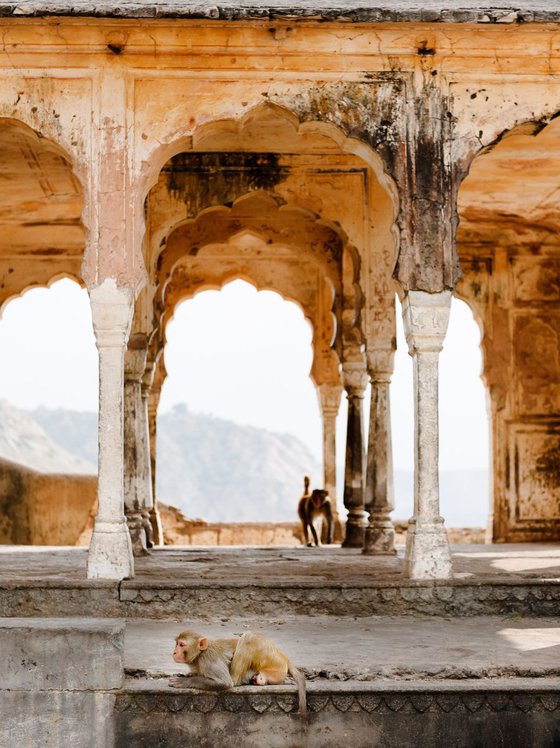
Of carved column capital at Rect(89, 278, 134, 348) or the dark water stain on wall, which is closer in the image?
carved column capital at Rect(89, 278, 134, 348)

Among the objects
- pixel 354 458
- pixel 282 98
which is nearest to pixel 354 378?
pixel 354 458

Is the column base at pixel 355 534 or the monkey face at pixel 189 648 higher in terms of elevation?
the column base at pixel 355 534

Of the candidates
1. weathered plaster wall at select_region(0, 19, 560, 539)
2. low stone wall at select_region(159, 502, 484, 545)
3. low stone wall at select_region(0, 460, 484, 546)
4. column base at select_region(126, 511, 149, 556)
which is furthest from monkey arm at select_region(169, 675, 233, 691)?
low stone wall at select_region(159, 502, 484, 545)

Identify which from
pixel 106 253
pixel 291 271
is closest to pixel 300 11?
pixel 106 253

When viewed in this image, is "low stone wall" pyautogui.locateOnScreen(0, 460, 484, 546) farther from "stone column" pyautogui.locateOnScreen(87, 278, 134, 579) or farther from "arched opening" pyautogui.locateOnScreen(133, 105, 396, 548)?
"stone column" pyautogui.locateOnScreen(87, 278, 134, 579)

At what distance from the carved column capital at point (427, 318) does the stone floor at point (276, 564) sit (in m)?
1.79

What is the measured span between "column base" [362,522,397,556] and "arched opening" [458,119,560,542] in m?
3.69

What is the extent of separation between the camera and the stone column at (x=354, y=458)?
41.8ft

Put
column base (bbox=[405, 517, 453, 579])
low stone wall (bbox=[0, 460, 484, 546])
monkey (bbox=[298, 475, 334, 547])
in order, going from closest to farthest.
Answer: column base (bbox=[405, 517, 453, 579]) → monkey (bbox=[298, 475, 334, 547]) → low stone wall (bbox=[0, 460, 484, 546])

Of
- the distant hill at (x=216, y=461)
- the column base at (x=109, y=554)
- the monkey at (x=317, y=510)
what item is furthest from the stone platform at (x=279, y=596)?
the distant hill at (x=216, y=461)

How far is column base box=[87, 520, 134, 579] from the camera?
332 inches

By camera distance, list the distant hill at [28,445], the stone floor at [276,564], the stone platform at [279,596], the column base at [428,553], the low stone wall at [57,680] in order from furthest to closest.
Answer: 1. the distant hill at [28,445]
2. the stone floor at [276,564]
3. the column base at [428,553]
4. the stone platform at [279,596]
5. the low stone wall at [57,680]

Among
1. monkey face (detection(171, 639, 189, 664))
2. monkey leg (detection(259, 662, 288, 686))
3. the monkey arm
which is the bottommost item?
the monkey arm

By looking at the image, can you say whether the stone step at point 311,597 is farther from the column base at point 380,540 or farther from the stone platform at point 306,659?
the column base at point 380,540
